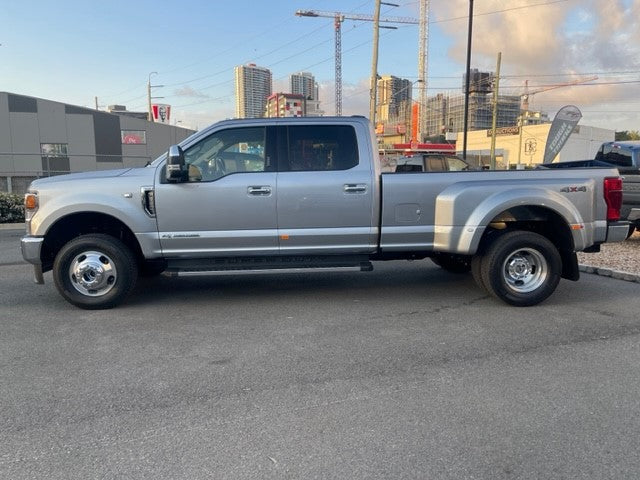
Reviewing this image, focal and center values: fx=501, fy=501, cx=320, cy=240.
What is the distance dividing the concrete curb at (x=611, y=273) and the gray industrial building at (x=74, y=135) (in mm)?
27384

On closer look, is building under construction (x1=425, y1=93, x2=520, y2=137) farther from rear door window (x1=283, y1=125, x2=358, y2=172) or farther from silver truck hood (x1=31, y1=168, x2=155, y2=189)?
silver truck hood (x1=31, y1=168, x2=155, y2=189)

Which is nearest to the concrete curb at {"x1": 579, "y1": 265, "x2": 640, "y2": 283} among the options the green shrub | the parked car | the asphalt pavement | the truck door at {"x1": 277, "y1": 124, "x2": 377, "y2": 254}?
the asphalt pavement

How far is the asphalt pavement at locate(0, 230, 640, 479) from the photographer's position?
2.81 m

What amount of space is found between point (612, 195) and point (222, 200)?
4.51 m

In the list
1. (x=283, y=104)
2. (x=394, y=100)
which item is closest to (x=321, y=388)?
(x=283, y=104)

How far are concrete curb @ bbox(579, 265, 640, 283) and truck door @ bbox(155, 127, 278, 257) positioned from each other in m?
5.00

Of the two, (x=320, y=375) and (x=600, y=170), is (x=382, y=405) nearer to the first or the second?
(x=320, y=375)

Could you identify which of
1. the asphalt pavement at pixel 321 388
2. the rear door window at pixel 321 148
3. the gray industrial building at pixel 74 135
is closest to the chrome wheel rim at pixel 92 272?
the asphalt pavement at pixel 321 388

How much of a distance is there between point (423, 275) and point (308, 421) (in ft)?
15.3

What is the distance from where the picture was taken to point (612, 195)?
19.2 ft

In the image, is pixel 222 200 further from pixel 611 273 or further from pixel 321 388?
pixel 611 273

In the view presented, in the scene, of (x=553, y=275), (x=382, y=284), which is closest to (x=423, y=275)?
(x=382, y=284)

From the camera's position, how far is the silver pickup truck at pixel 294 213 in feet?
18.2

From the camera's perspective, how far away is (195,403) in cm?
348
